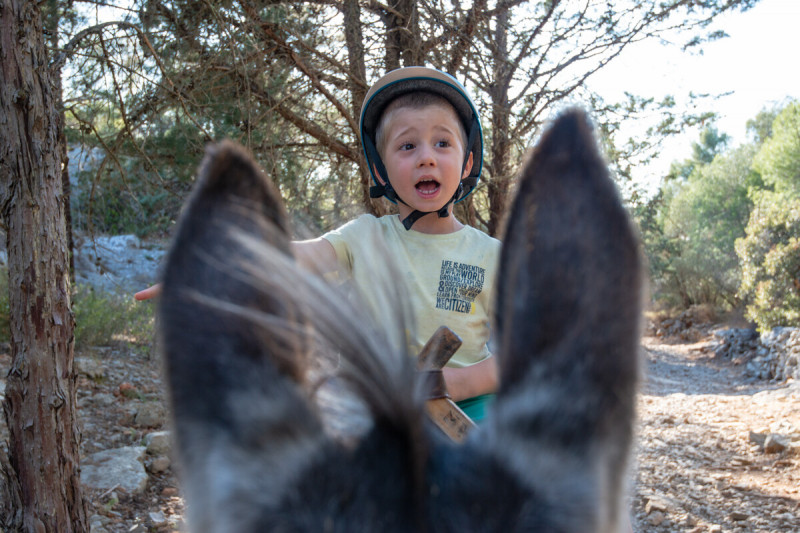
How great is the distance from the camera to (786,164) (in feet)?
72.4

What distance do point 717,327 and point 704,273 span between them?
3890 mm

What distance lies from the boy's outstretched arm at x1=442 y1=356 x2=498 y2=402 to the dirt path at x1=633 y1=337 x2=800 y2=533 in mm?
1046

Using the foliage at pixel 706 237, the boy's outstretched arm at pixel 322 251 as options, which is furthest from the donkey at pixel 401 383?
the foliage at pixel 706 237

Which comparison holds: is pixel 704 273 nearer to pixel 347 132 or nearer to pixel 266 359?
pixel 347 132

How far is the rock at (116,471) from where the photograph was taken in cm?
459

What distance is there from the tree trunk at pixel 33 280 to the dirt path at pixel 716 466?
9.95 feet

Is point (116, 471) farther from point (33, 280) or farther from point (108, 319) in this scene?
point (108, 319)

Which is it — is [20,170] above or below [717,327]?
above

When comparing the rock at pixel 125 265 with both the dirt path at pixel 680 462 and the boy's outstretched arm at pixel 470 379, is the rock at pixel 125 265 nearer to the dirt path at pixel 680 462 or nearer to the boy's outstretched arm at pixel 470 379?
the dirt path at pixel 680 462

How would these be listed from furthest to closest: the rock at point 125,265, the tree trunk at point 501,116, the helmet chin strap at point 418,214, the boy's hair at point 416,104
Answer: the rock at point 125,265 → the tree trunk at point 501,116 → the helmet chin strap at point 418,214 → the boy's hair at point 416,104

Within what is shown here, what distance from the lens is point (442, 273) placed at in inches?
98.2

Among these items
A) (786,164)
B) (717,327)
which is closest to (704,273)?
(717,327)

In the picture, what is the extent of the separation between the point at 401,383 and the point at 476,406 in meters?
1.33

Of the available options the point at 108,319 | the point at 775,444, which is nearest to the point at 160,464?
the point at 108,319
